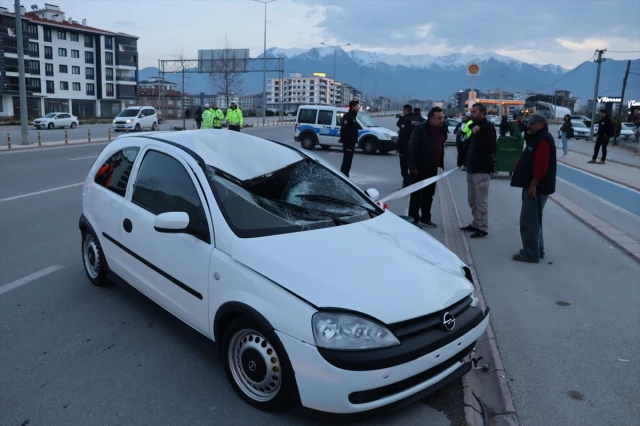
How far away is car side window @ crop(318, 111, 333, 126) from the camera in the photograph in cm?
2441

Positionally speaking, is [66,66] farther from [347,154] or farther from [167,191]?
[167,191]

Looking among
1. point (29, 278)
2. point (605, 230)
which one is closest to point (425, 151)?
point (605, 230)

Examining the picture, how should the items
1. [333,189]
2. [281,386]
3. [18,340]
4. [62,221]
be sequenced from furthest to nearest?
[62,221] → [333,189] → [18,340] → [281,386]

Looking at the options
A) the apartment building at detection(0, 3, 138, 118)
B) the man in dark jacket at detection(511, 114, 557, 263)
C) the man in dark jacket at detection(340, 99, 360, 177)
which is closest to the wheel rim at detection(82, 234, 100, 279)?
the man in dark jacket at detection(511, 114, 557, 263)

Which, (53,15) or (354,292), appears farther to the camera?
(53,15)

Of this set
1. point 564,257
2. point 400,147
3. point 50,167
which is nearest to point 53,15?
point 50,167

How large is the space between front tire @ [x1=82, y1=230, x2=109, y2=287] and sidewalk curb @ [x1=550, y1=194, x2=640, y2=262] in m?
6.39

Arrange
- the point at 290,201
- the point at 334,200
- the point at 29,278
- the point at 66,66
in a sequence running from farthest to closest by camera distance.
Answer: the point at 66,66 < the point at 29,278 < the point at 334,200 < the point at 290,201

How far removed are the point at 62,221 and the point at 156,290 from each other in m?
5.17

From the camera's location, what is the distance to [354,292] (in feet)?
10.2

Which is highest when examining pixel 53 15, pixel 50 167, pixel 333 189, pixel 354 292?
pixel 53 15

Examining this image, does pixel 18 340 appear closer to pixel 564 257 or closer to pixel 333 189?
pixel 333 189

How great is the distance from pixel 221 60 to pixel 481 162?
56.2m

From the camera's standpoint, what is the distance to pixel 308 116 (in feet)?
81.4
